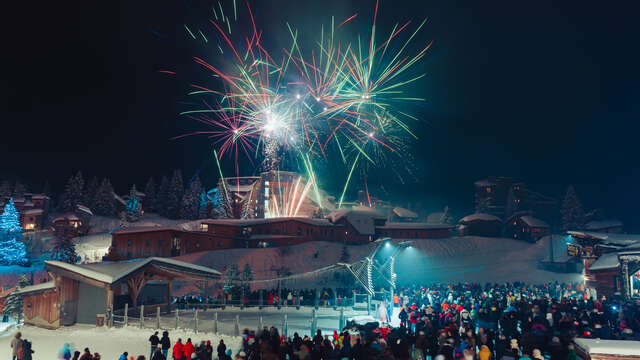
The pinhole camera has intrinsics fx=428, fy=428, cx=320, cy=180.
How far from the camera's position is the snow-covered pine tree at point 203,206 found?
286 ft

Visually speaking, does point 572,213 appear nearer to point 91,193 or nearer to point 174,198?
point 174,198

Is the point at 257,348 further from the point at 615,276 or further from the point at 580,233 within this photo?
the point at 580,233

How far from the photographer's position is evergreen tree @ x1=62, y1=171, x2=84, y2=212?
80062 millimetres

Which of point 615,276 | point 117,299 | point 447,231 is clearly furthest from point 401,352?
point 447,231

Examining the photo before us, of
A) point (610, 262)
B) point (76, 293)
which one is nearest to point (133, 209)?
point (76, 293)

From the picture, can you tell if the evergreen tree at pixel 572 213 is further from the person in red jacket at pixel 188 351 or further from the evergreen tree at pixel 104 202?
the evergreen tree at pixel 104 202

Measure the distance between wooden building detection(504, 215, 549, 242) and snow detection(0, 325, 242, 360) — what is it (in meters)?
60.8

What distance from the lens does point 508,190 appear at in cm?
8506

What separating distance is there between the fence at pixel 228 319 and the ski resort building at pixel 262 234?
2828 cm

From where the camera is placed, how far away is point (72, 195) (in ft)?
266

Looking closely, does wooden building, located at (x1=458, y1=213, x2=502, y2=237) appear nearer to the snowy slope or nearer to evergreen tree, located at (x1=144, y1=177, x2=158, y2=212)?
the snowy slope

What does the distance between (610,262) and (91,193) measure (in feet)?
289

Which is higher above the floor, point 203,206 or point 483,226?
point 203,206

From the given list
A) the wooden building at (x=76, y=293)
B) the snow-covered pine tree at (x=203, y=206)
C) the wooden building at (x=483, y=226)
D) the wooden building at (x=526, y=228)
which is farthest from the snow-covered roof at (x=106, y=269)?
the snow-covered pine tree at (x=203, y=206)
